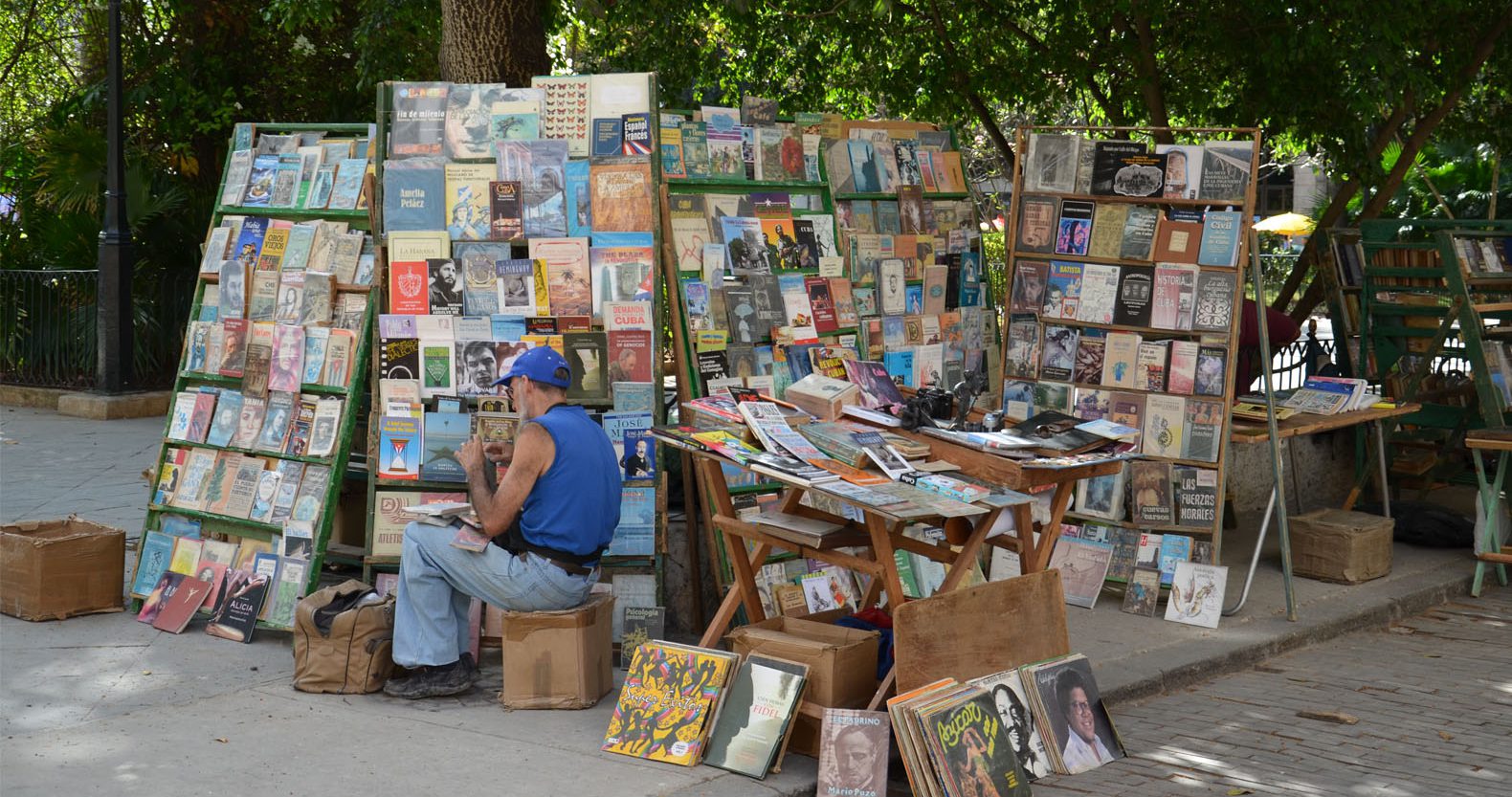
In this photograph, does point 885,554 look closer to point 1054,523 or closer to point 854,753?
point 854,753

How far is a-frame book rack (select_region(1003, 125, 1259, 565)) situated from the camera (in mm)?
7473

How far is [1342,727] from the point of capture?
5.91 meters

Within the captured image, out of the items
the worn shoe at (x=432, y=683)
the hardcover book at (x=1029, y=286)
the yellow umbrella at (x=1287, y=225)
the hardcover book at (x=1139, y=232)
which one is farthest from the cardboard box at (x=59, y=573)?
the yellow umbrella at (x=1287, y=225)

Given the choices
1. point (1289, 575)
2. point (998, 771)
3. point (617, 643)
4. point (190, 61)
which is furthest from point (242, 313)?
point (190, 61)

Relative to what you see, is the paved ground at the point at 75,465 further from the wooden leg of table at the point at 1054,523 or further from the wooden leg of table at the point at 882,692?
the wooden leg of table at the point at 1054,523

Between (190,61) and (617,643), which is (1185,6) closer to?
(617,643)

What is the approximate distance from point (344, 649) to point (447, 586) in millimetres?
502

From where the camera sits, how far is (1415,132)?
11156 mm

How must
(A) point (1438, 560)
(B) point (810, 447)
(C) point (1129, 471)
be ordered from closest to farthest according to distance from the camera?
1. (B) point (810, 447)
2. (C) point (1129, 471)
3. (A) point (1438, 560)

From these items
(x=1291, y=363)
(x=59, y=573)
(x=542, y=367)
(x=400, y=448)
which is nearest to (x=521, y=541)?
(x=542, y=367)

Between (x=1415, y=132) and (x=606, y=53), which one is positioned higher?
(x=606, y=53)

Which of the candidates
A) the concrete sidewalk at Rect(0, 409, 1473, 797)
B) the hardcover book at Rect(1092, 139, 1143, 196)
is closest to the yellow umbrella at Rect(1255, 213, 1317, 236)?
the hardcover book at Rect(1092, 139, 1143, 196)

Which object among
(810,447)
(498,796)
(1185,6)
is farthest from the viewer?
(1185,6)

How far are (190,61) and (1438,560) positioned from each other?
13.2 meters
